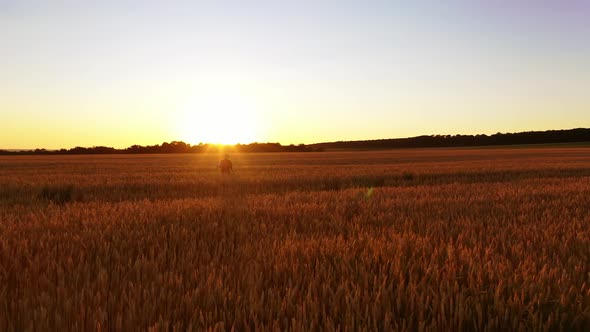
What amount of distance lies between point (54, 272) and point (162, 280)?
87 centimetres

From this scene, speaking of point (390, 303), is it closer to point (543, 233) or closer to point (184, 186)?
point (543, 233)

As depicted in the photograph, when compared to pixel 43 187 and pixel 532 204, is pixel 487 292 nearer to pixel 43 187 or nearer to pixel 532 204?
pixel 532 204

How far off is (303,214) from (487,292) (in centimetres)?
382

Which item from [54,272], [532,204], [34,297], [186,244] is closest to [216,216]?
[186,244]

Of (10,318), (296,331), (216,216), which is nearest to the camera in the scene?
(296,331)

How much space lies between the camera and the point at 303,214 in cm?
643

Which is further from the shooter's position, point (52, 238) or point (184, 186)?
point (184, 186)

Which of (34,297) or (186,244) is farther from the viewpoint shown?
(186,244)

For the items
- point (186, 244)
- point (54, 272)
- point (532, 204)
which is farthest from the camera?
point (532, 204)

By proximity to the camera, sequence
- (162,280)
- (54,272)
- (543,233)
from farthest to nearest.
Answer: (543,233) < (54,272) < (162,280)

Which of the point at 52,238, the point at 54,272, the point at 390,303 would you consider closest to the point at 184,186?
the point at 52,238

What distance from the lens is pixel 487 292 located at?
9.03ft

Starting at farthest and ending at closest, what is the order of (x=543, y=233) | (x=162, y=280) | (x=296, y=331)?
(x=543, y=233) < (x=162, y=280) < (x=296, y=331)

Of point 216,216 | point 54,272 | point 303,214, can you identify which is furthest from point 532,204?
point 54,272
